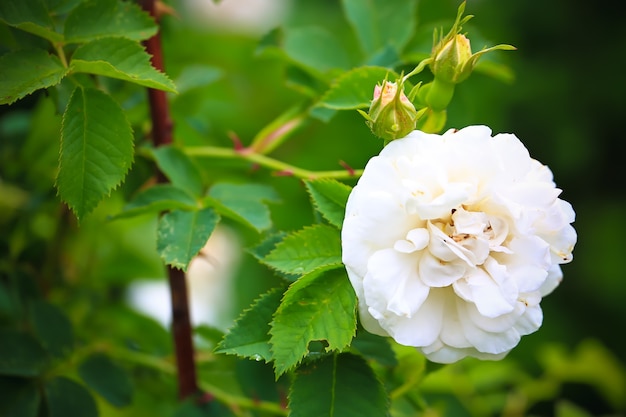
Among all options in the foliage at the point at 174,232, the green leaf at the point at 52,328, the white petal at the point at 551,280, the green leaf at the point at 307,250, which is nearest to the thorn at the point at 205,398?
the foliage at the point at 174,232

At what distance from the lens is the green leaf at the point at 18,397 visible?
65 cm

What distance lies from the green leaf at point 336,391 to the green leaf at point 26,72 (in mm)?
277

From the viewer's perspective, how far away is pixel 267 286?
1.51m

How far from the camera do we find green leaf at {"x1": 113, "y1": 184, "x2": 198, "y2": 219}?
0.60 meters

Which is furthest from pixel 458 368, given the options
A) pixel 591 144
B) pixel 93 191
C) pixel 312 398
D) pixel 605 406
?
pixel 591 144

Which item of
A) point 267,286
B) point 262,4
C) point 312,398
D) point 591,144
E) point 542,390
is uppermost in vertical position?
point 312,398

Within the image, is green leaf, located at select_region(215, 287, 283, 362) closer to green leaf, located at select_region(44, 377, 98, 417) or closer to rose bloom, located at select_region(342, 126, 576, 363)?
rose bloom, located at select_region(342, 126, 576, 363)

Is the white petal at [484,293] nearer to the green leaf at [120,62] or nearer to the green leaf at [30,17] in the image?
the green leaf at [120,62]

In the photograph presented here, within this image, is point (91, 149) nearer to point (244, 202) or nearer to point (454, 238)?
point (244, 202)

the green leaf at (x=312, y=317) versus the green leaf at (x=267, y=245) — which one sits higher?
the green leaf at (x=312, y=317)

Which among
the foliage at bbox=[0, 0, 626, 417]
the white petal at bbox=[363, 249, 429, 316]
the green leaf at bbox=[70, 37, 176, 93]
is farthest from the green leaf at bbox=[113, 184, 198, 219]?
the white petal at bbox=[363, 249, 429, 316]

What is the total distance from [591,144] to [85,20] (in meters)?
1.43

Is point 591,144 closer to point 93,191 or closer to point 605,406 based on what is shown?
point 605,406

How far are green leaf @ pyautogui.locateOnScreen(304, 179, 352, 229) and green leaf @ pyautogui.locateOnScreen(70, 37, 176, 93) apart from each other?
0.13 meters
